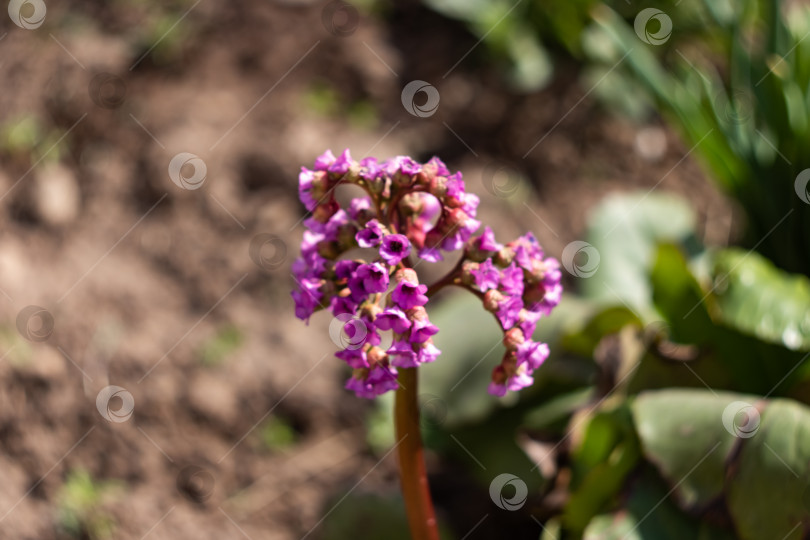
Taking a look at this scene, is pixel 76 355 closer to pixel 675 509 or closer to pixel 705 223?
pixel 675 509

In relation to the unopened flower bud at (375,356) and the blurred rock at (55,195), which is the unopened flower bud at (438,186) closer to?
the unopened flower bud at (375,356)

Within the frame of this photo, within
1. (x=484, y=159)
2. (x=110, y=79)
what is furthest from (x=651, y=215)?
(x=110, y=79)

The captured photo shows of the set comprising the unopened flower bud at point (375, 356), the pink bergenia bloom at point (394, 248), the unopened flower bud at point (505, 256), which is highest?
the unopened flower bud at point (505, 256)

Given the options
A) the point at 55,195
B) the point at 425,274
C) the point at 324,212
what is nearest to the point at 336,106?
the point at 425,274

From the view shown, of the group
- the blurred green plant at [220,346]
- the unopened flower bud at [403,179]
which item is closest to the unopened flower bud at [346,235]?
the unopened flower bud at [403,179]

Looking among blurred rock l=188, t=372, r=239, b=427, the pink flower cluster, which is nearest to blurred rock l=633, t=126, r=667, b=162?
blurred rock l=188, t=372, r=239, b=427

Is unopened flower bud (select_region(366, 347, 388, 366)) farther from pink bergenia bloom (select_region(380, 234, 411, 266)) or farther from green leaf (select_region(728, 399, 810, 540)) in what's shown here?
green leaf (select_region(728, 399, 810, 540))

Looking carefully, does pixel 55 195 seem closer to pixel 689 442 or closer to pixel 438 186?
pixel 438 186

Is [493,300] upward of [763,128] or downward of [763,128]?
downward
